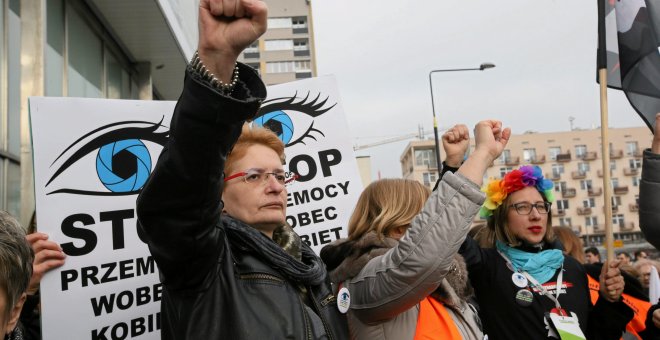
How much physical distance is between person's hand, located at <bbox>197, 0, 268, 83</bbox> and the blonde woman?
105 centimetres

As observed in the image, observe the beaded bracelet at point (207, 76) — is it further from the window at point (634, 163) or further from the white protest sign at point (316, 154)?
the window at point (634, 163)

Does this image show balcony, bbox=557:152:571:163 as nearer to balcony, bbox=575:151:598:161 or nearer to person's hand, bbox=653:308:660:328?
balcony, bbox=575:151:598:161

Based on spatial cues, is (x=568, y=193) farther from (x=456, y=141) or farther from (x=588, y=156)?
(x=456, y=141)

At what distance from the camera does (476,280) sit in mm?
3518

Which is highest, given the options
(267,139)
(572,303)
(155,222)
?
(267,139)

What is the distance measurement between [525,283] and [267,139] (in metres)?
1.92

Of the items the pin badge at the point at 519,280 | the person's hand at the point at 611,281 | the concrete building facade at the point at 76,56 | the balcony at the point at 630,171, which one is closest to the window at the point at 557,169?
the balcony at the point at 630,171

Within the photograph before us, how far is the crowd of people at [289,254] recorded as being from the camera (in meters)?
1.38

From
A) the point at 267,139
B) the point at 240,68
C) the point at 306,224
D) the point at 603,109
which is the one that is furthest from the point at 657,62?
the point at 240,68

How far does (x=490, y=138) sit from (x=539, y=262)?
143 centimetres

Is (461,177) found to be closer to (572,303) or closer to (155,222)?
(155,222)

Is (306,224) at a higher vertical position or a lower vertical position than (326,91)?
lower

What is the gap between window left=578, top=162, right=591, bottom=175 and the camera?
286 feet

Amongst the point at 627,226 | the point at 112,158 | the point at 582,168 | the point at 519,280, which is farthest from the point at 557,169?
the point at 112,158
